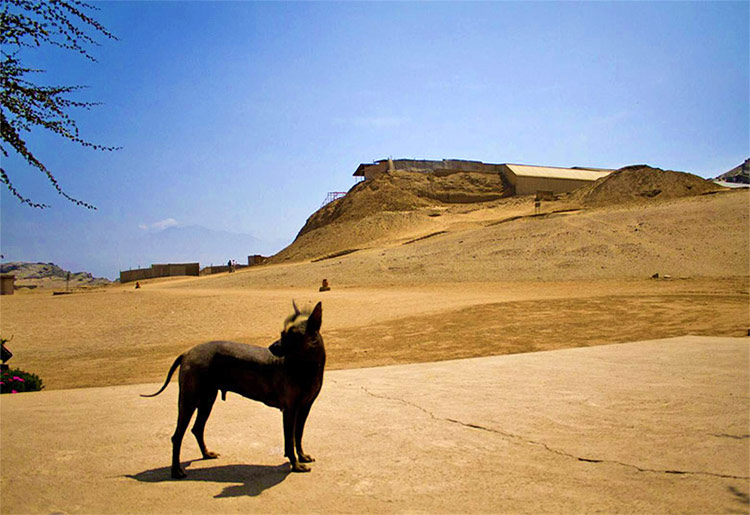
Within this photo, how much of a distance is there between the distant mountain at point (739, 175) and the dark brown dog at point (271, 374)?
88.4 m

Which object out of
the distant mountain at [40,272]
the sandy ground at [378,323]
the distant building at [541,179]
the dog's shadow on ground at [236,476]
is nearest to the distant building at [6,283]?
the sandy ground at [378,323]

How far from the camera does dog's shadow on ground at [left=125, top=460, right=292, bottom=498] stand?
3640 millimetres

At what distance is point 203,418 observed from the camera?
412cm

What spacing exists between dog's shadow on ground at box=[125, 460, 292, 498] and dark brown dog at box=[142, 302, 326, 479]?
0.38 feet

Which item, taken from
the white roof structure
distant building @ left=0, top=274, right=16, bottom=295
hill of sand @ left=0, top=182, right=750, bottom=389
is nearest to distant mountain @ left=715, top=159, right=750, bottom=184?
the white roof structure

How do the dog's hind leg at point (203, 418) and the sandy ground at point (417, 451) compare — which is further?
the dog's hind leg at point (203, 418)

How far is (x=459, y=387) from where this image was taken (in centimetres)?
716

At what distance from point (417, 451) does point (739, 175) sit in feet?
302

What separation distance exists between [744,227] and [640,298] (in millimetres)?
18123

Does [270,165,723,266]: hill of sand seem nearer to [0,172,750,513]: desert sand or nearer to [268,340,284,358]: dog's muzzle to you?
[0,172,750,513]: desert sand

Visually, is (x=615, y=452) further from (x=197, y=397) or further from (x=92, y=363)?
(x=92, y=363)

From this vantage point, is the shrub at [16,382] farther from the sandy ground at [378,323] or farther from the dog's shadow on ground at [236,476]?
the dog's shadow on ground at [236,476]

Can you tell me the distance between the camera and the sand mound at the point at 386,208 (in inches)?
2381

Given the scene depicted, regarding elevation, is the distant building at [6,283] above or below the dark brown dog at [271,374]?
above
